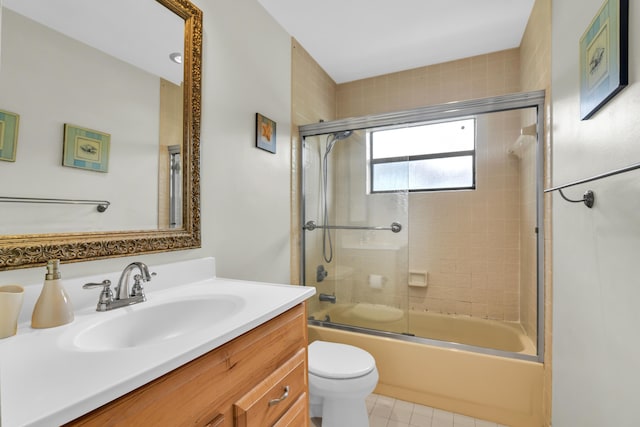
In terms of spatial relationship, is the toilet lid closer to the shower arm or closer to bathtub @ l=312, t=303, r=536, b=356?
bathtub @ l=312, t=303, r=536, b=356

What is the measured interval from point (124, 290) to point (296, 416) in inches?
27.2

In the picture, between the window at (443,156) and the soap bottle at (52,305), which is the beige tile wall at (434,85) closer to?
the window at (443,156)

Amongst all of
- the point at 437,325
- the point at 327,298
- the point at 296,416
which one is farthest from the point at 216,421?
the point at 437,325

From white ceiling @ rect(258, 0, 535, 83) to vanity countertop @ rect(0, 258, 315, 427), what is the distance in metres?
1.80

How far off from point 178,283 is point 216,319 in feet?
0.99

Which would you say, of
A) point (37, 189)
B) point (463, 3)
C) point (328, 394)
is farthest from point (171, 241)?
point (463, 3)

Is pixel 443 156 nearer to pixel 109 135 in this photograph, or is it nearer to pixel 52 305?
pixel 109 135

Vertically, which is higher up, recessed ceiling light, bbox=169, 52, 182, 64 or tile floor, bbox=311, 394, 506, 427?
recessed ceiling light, bbox=169, 52, 182, 64

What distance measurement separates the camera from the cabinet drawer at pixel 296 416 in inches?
36.9

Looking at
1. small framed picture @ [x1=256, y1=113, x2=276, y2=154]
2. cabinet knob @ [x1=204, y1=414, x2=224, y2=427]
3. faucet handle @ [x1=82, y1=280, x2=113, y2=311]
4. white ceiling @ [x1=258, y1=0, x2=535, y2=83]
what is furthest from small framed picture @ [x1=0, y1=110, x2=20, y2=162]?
white ceiling @ [x1=258, y1=0, x2=535, y2=83]

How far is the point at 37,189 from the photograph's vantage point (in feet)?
2.87

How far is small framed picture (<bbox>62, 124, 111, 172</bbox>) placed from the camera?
94 cm

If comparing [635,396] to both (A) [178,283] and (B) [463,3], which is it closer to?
(A) [178,283]

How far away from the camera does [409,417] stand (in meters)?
1.72
